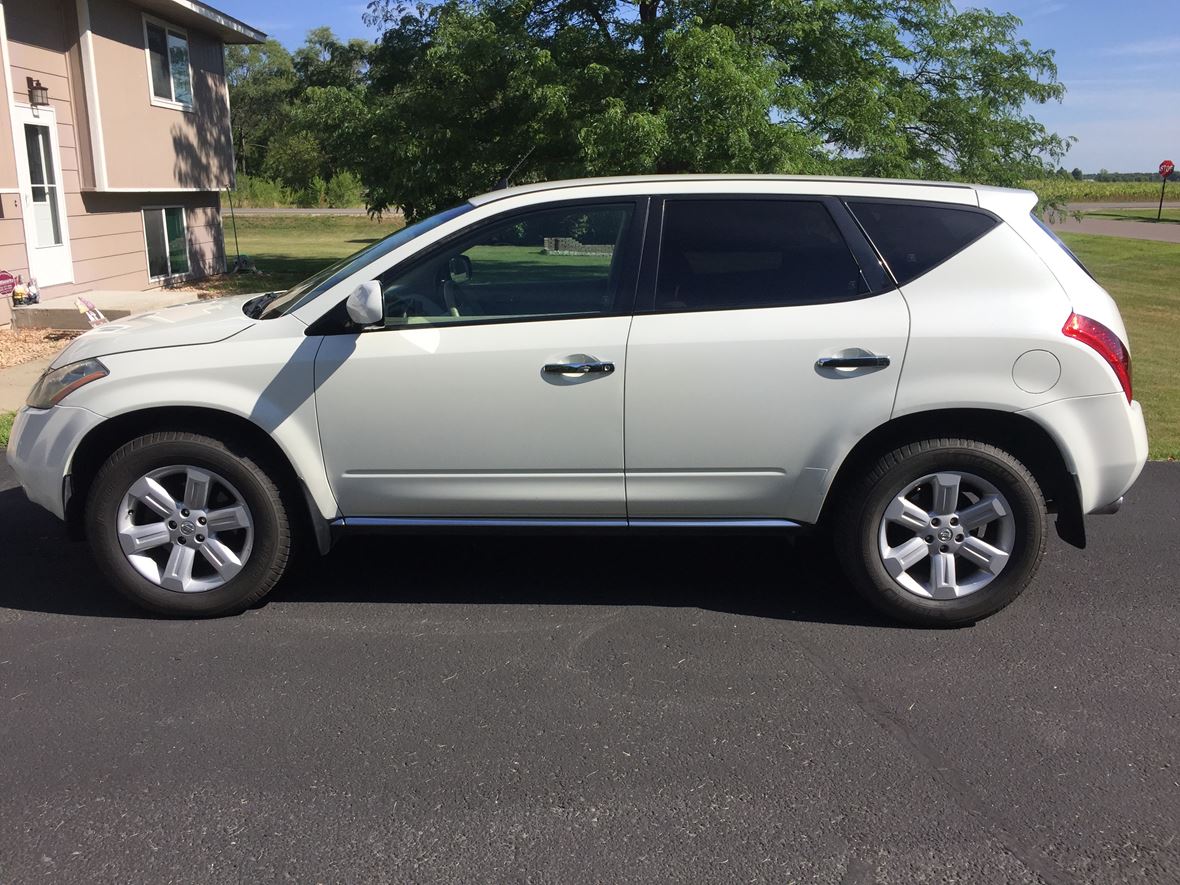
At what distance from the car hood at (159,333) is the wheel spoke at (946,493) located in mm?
2965

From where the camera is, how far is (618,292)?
4.30 meters

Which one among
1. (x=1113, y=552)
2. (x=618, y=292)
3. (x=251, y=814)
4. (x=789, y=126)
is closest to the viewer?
(x=251, y=814)

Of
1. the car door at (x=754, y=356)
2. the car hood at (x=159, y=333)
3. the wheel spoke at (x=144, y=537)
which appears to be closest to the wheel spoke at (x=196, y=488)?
the wheel spoke at (x=144, y=537)

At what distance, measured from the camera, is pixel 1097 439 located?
167 inches

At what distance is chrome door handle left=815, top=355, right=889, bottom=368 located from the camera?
4168 millimetres

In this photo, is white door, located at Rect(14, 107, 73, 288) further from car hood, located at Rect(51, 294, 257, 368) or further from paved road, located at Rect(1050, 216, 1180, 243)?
paved road, located at Rect(1050, 216, 1180, 243)

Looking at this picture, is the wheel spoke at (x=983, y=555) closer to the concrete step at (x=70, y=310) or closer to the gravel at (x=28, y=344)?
the gravel at (x=28, y=344)

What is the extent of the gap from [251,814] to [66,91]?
46.0 feet

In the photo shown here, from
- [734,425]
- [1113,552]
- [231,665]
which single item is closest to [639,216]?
[734,425]

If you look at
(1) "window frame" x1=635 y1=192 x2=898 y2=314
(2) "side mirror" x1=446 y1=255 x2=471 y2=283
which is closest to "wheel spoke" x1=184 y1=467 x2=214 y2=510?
(2) "side mirror" x1=446 y1=255 x2=471 y2=283

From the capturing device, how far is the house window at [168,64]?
53.6ft

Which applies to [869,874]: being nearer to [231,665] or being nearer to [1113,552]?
[231,665]

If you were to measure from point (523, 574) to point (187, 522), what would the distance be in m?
1.56

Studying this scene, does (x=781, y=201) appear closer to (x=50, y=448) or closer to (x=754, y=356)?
(x=754, y=356)
